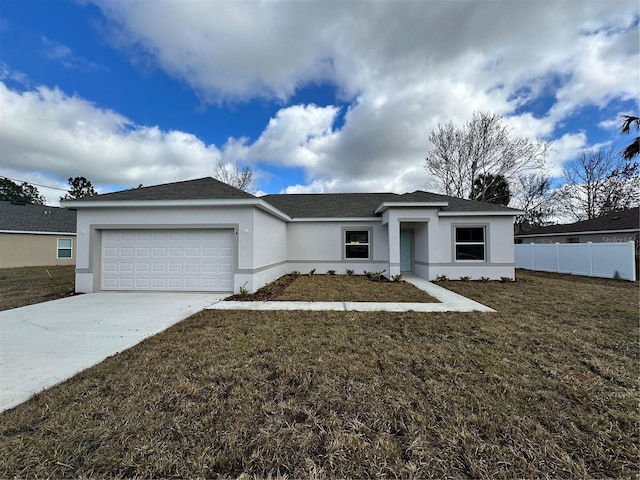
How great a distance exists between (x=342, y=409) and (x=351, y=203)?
13.2m

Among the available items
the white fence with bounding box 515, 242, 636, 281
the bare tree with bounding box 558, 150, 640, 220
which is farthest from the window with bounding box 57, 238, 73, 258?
the bare tree with bounding box 558, 150, 640, 220

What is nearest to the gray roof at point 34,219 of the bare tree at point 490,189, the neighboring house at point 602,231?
the bare tree at point 490,189

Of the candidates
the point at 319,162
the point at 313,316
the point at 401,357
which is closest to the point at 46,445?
the point at 401,357

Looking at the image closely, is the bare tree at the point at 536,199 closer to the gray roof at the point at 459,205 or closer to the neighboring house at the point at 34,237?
the gray roof at the point at 459,205

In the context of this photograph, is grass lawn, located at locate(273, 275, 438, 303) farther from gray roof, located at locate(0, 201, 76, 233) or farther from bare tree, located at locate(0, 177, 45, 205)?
bare tree, located at locate(0, 177, 45, 205)

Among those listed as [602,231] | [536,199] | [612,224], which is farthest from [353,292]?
[536,199]

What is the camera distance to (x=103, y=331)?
16.6 ft

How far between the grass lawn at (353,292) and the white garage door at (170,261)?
242cm

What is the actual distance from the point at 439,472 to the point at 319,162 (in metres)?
20.3

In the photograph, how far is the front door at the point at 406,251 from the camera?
1403 centimetres

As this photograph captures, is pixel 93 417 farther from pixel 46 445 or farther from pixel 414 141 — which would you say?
pixel 414 141

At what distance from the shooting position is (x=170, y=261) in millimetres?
8820

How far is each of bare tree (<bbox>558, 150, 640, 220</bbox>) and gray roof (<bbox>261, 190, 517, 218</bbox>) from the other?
19.0 meters

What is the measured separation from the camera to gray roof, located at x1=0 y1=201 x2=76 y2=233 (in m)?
18.4
